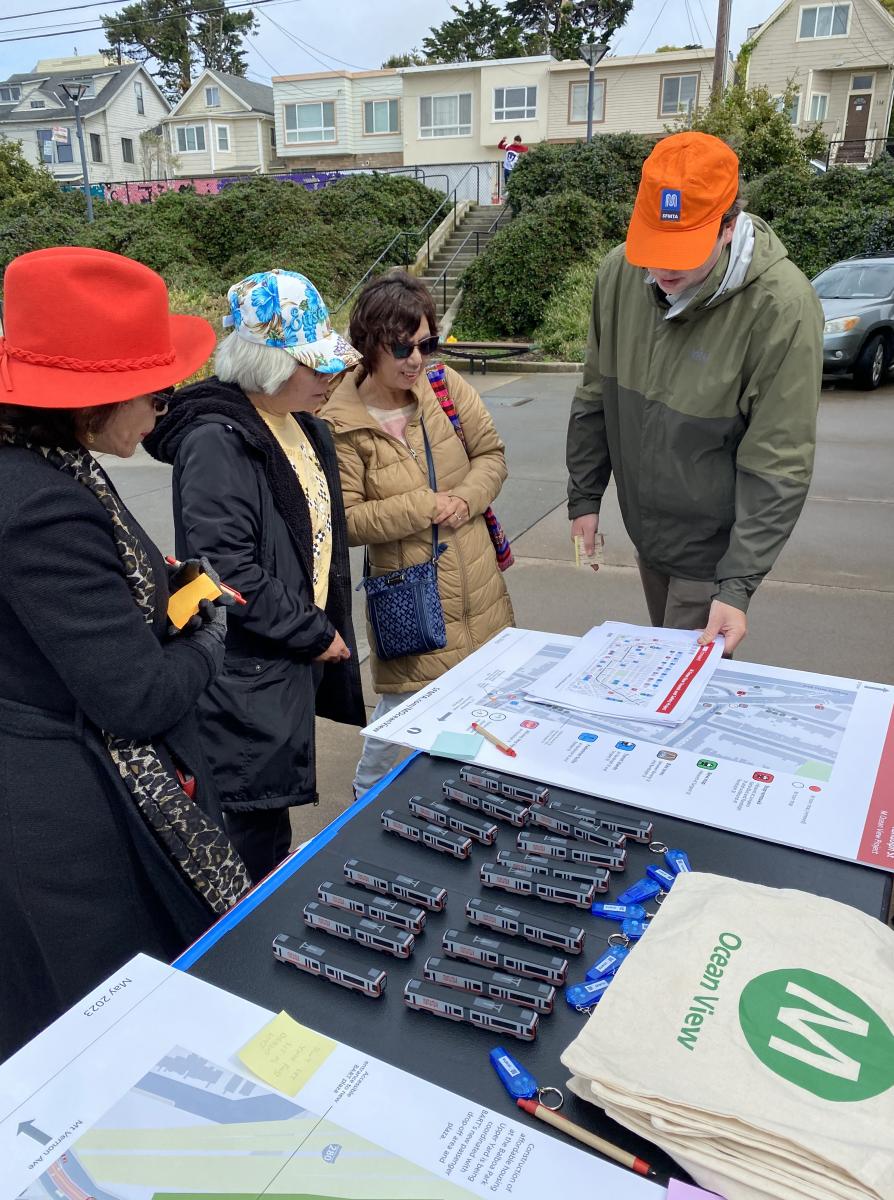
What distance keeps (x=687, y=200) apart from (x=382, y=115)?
35.2 meters

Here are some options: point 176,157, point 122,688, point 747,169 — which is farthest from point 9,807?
point 176,157

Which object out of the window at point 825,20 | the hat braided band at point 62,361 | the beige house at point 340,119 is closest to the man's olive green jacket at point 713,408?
the hat braided band at point 62,361

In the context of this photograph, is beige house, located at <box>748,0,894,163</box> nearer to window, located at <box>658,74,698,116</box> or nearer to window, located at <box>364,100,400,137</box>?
window, located at <box>658,74,698,116</box>

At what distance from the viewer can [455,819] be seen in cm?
141

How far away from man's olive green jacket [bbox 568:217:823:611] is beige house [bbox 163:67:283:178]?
3948 cm

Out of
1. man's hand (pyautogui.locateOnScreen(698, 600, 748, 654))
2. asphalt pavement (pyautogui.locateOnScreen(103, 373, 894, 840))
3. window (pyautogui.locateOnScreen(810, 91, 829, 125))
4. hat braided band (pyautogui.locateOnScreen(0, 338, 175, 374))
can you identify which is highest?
window (pyautogui.locateOnScreen(810, 91, 829, 125))

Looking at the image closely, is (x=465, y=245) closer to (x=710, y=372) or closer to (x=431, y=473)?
(x=431, y=473)

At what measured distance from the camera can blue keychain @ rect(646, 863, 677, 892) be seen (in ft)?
4.13

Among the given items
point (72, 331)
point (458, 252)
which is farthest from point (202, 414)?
point (458, 252)

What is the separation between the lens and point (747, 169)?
18078 mm

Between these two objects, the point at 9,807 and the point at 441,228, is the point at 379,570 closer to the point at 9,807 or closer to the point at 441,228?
the point at 9,807

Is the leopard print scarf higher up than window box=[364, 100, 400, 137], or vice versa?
window box=[364, 100, 400, 137]

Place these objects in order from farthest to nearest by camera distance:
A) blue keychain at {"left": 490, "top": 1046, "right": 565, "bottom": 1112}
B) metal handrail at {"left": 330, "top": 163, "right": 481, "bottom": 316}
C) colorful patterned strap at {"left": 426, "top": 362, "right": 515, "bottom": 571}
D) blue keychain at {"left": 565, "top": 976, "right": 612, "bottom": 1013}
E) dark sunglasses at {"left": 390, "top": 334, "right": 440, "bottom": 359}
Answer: metal handrail at {"left": 330, "top": 163, "right": 481, "bottom": 316}
colorful patterned strap at {"left": 426, "top": 362, "right": 515, "bottom": 571}
dark sunglasses at {"left": 390, "top": 334, "right": 440, "bottom": 359}
blue keychain at {"left": 565, "top": 976, "right": 612, "bottom": 1013}
blue keychain at {"left": 490, "top": 1046, "right": 565, "bottom": 1112}

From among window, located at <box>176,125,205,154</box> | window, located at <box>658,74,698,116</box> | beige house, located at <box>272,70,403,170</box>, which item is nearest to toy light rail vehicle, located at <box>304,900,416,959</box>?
window, located at <box>658,74,698,116</box>
